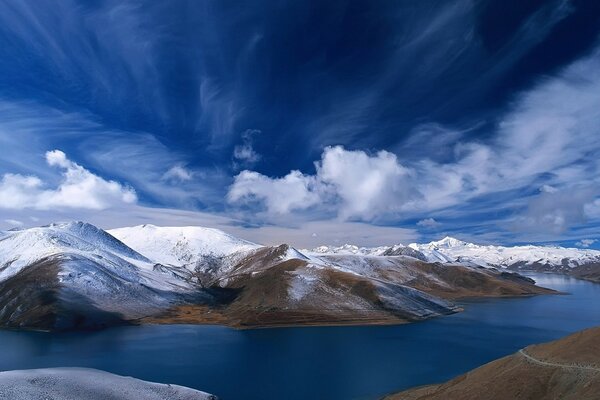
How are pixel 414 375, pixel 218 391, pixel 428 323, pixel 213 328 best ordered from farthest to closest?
1. pixel 428 323
2. pixel 213 328
3. pixel 414 375
4. pixel 218 391

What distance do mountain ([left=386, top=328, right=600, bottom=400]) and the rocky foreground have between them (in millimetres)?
36780

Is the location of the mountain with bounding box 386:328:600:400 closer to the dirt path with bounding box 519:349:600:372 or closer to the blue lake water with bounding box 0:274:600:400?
the dirt path with bounding box 519:349:600:372

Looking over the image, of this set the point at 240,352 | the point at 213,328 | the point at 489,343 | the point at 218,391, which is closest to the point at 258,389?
the point at 218,391

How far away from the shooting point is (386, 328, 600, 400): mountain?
4744 centimetres

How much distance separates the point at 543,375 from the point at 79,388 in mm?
55132

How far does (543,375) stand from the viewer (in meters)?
51.2

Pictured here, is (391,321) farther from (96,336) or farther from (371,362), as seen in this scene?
(96,336)

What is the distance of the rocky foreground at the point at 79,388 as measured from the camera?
5172 centimetres

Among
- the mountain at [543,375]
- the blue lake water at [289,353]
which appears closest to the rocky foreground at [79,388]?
the blue lake water at [289,353]

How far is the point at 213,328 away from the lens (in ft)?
525

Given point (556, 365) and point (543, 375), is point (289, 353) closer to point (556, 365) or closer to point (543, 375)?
point (543, 375)

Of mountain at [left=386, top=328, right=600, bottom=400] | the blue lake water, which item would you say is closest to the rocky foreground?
the blue lake water

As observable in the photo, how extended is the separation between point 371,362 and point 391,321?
7616 cm

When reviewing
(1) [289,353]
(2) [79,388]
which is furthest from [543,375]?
(1) [289,353]
